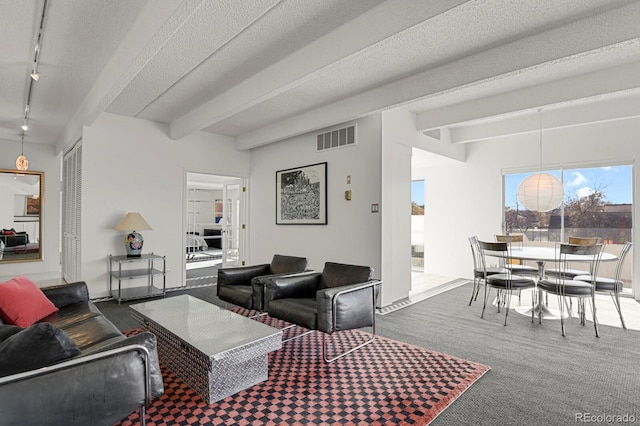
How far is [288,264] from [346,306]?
1.28 metres

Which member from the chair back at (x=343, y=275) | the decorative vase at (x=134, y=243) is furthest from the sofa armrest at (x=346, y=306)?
the decorative vase at (x=134, y=243)

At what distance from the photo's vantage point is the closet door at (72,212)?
208 inches

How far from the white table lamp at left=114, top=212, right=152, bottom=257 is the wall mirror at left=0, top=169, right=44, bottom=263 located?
344cm

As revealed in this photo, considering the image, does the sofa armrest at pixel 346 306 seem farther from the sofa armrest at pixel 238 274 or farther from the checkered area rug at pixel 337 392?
the sofa armrest at pixel 238 274

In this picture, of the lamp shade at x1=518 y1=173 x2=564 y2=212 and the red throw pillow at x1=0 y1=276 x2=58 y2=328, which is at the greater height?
the lamp shade at x1=518 y1=173 x2=564 y2=212

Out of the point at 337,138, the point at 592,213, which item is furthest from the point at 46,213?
the point at 592,213

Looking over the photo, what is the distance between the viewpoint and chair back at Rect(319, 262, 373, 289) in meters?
3.34

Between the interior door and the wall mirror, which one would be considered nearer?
the wall mirror

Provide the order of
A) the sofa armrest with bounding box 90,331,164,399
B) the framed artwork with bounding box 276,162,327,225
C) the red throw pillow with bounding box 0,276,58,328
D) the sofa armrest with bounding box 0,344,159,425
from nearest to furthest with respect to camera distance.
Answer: the sofa armrest with bounding box 0,344,159,425, the sofa armrest with bounding box 90,331,164,399, the red throw pillow with bounding box 0,276,58,328, the framed artwork with bounding box 276,162,327,225

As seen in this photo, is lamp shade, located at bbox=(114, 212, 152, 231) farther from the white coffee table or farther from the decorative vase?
the white coffee table

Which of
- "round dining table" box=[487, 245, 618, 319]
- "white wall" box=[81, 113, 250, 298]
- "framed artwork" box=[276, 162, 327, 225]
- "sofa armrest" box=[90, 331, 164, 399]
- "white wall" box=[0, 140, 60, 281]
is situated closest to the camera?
"sofa armrest" box=[90, 331, 164, 399]

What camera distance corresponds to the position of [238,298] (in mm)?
3676

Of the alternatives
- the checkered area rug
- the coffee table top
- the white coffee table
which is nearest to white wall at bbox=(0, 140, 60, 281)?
the coffee table top

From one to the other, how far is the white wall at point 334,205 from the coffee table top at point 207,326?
2.30 metres
